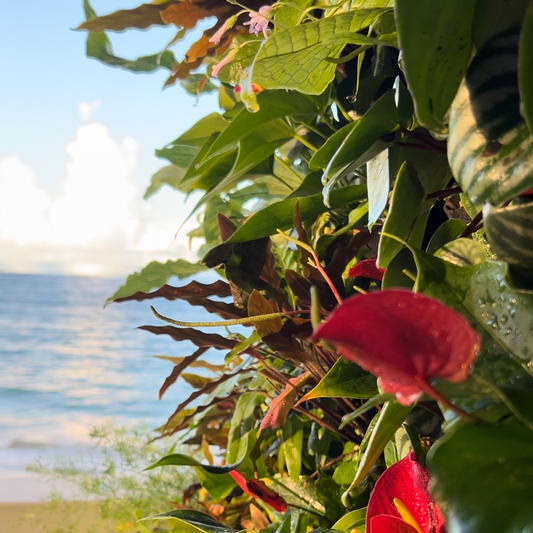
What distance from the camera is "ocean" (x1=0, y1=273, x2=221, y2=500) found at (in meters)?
2.20

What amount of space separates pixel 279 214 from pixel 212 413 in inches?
15.4

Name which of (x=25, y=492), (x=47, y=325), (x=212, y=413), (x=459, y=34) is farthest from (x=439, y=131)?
(x=47, y=325)

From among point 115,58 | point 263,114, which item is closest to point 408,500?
point 263,114

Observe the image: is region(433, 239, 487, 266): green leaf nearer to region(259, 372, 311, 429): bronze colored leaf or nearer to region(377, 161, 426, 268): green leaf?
region(377, 161, 426, 268): green leaf

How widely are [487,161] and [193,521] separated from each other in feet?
0.82

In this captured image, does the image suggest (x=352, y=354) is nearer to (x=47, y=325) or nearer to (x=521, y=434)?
(x=521, y=434)

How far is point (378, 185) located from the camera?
207 millimetres

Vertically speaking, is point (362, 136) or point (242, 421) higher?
point (362, 136)

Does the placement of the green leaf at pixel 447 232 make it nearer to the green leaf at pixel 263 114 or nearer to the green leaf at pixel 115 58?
the green leaf at pixel 263 114

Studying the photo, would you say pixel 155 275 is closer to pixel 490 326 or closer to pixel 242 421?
pixel 242 421

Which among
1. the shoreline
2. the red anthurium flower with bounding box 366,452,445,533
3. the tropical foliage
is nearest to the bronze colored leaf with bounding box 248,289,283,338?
the tropical foliage

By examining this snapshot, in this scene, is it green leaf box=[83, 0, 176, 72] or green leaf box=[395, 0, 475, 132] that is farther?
green leaf box=[83, 0, 176, 72]

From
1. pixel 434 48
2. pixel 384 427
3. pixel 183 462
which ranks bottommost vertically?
pixel 183 462

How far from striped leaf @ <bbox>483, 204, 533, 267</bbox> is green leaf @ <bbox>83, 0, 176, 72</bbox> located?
449 mm
